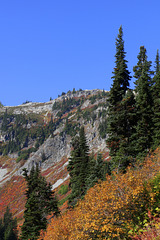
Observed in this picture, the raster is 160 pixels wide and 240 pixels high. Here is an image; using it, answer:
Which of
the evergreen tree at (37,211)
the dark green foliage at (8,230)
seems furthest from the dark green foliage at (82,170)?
the dark green foliage at (8,230)

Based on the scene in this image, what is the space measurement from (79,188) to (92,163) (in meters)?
5.44

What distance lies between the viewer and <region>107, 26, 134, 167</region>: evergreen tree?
2998 cm

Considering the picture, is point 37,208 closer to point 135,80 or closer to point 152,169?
point 152,169

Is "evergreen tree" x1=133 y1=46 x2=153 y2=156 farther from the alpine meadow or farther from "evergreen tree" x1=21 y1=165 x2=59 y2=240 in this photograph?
"evergreen tree" x1=21 y1=165 x2=59 y2=240

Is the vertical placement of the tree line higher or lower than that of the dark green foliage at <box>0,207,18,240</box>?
higher

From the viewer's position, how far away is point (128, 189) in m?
14.0

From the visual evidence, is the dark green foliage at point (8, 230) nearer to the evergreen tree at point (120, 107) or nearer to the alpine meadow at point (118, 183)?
the alpine meadow at point (118, 183)

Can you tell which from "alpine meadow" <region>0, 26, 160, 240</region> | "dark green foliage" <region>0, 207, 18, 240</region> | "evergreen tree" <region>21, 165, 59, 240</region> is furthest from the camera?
"dark green foliage" <region>0, 207, 18, 240</region>

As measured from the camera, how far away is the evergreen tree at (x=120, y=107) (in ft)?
98.4

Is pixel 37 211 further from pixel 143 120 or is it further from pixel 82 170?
pixel 143 120

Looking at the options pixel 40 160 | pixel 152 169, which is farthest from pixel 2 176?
pixel 152 169

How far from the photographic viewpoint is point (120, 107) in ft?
101

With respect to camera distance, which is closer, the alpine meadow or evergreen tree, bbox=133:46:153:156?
the alpine meadow

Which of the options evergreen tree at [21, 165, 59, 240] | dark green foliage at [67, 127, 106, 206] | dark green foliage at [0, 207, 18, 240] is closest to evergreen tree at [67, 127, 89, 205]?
dark green foliage at [67, 127, 106, 206]
